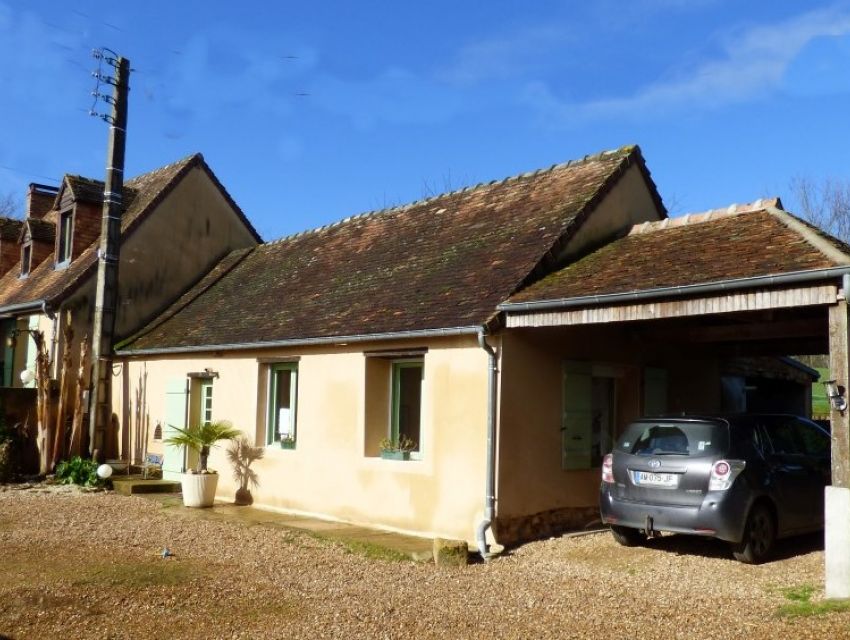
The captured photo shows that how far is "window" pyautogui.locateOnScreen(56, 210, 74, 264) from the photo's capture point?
1953 cm

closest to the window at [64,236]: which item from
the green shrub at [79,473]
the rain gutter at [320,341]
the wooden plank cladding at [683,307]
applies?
the rain gutter at [320,341]

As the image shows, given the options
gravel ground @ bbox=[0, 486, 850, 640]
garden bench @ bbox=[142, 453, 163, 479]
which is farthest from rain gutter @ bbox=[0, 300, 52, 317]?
gravel ground @ bbox=[0, 486, 850, 640]

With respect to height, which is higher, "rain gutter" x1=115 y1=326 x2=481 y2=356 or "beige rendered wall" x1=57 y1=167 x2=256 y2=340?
"beige rendered wall" x1=57 y1=167 x2=256 y2=340

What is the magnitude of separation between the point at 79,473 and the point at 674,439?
36.7ft

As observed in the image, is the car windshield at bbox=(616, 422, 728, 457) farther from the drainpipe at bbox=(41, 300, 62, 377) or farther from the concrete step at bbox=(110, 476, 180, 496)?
the drainpipe at bbox=(41, 300, 62, 377)

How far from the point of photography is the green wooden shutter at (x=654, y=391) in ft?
40.3

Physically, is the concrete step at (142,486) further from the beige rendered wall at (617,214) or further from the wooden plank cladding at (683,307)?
the beige rendered wall at (617,214)

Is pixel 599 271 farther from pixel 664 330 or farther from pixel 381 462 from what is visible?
pixel 381 462

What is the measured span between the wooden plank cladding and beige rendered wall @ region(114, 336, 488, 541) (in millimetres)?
1004

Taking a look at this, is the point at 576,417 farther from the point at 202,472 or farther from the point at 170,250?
the point at 170,250

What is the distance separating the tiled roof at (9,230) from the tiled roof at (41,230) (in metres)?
2.13

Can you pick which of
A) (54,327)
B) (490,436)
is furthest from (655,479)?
(54,327)

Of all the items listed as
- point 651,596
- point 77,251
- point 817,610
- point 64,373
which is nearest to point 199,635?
point 651,596

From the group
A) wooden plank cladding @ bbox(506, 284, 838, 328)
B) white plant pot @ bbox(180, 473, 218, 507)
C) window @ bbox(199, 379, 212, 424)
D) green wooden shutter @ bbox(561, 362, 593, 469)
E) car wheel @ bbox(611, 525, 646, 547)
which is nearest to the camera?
wooden plank cladding @ bbox(506, 284, 838, 328)
